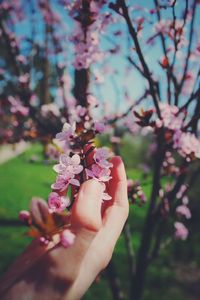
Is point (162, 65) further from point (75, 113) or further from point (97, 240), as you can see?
point (97, 240)

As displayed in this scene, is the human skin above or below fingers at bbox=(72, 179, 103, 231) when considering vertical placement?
below

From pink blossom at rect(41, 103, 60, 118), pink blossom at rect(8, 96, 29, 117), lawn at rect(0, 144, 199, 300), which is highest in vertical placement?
pink blossom at rect(8, 96, 29, 117)

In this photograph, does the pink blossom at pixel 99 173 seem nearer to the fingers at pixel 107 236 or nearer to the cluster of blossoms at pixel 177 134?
the fingers at pixel 107 236

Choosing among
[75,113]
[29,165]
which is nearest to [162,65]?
[75,113]

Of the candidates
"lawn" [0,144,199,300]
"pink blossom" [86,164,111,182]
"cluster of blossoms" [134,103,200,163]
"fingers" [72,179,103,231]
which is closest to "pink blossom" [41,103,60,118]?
"lawn" [0,144,199,300]

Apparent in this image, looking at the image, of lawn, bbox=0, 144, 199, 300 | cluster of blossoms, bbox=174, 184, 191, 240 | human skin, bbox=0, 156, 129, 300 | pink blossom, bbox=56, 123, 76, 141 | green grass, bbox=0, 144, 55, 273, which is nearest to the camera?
human skin, bbox=0, 156, 129, 300

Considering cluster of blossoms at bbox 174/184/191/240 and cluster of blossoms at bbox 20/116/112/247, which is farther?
cluster of blossoms at bbox 174/184/191/240

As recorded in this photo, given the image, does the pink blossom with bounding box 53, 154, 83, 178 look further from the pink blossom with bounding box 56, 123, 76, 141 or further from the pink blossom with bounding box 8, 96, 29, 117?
the pink blossom with bounding box 8, 96, 29, 117

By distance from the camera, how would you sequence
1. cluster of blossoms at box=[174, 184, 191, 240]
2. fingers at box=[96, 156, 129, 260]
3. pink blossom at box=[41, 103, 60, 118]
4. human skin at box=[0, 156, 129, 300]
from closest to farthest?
human skin at box=[0, 156, 129, 300], fingers at box=[96, 156, 129, 260], cluster of blossoms at box=[174, 184, 191, 240], pink blossom at box=[41, 103, 60, 118]
